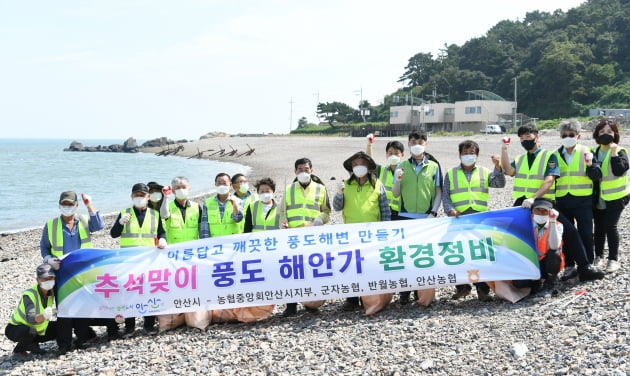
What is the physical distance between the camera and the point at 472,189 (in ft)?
23.9

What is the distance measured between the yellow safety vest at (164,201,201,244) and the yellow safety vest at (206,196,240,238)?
0.20 metres

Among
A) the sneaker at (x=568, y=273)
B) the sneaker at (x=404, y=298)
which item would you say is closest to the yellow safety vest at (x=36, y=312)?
the sneaker at (x=404, y=298)

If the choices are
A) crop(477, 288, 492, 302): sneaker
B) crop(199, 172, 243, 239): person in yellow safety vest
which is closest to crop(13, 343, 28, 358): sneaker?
crop(199, 172, 243, 239): person in yellow safety vest

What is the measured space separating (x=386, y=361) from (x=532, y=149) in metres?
3.41

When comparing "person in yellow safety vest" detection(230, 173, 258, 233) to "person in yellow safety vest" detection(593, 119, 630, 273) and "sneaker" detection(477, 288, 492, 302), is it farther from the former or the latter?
"person in yellow safety vest" detection(593, 119, 630, 273)

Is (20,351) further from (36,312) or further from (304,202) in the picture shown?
(304,202)

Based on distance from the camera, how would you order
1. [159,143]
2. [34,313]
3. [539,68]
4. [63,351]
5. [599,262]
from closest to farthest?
1. [34,313]
2. [63,351]
3. [599,262]
4. [539,68]
5. [159,143]

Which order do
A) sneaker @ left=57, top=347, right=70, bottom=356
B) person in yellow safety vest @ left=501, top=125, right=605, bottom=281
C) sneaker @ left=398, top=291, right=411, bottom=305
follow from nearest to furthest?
1. sneaker @ left=57, top=347, right=70, bottom=356
2. person in yellow safety vest @ left=501, top=125, right=605, bottom=281
3. sneaker @ left=398, top=291, right=411, bottom=305

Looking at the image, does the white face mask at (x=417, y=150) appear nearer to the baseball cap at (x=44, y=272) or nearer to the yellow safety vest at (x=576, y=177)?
the yellow safety vest at (x=576, y=177)

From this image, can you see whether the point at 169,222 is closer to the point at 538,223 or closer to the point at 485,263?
the point at 485,263

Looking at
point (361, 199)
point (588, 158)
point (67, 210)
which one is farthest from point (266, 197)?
point (588, 158)

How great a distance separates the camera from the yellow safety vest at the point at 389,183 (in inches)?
309

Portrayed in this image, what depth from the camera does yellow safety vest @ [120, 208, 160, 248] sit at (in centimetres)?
727

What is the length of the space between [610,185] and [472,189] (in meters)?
1.72
